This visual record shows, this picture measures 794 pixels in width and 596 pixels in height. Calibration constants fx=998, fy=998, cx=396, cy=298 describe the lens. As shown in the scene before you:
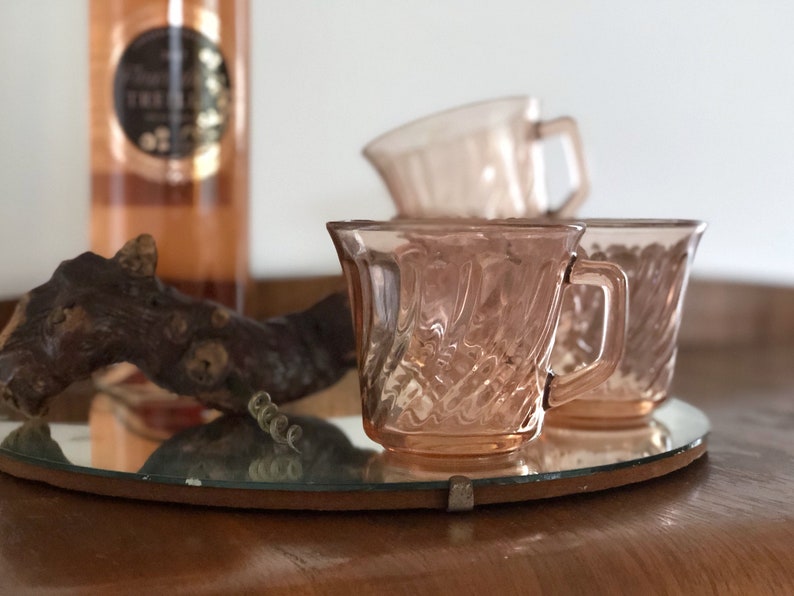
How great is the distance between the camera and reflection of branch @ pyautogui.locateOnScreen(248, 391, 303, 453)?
416 mm

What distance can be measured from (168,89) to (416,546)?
1.11 feet

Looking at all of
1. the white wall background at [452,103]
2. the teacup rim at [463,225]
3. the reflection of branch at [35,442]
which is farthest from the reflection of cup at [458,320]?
the white wall background at [452,103]

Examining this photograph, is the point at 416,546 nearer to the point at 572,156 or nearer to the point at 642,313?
the point at 642,313

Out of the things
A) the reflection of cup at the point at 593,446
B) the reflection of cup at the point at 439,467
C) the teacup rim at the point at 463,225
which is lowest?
the reflection of cup at the point at 593,446

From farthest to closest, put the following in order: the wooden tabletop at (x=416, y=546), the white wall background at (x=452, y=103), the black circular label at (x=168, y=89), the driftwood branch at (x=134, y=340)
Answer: the white wall background at (x=452, y=103)
the black circular label at (x=168, y=89)
the driftwood branch at (x=134, y=340)
the wooden tabletop at (x=416, y=546)

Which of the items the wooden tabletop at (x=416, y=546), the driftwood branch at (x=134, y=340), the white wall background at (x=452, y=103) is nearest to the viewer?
the wooden tabletop at (x=416, y=546)

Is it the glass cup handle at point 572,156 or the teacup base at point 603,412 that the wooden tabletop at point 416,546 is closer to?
the teacup base at point 603,412

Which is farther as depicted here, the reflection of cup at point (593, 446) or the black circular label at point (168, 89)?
the black circular label at point (168, 89)

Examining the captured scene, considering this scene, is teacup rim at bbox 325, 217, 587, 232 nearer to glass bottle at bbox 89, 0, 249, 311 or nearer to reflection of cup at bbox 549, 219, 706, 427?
reflection of cup at bbox 549, 219, 706, 427

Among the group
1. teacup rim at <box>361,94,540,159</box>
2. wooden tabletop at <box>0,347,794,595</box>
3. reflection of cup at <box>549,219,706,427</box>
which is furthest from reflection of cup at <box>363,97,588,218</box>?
wooden tabletop at <box>0,347,794,595</box>

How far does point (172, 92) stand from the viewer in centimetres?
56

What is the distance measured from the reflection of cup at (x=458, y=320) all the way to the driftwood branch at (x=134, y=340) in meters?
0.08

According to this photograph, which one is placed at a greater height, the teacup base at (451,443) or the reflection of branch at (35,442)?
the teacup base at (451,443)

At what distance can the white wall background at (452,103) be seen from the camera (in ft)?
2.17
